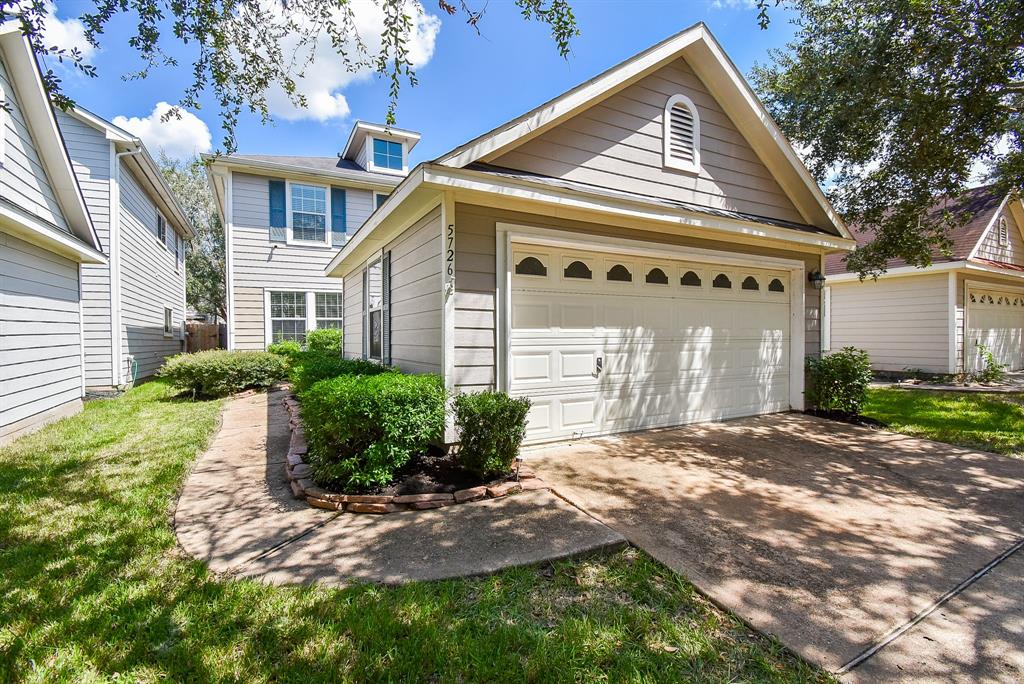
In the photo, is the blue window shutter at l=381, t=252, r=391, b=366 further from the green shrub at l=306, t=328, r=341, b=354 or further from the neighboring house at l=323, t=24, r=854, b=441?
the green shrub at l=306, t=328, r=341, b=354

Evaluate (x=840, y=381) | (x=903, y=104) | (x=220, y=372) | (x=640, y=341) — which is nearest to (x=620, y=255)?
(x=640, y=341)

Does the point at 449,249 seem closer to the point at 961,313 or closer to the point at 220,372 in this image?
the point at 220,372

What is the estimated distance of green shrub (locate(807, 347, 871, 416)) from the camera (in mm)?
7211

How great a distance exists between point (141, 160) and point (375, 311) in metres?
7.88

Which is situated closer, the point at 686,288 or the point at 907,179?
the point at 686,288

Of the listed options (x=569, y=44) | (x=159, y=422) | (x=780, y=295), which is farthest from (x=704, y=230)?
(x=159, y=422)

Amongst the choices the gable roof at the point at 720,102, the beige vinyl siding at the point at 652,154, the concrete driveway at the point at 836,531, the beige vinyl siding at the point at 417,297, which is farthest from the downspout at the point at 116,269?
the concrete driveway at the point at 836,531

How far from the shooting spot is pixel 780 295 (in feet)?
24.7

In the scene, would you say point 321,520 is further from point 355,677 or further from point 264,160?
point 264,160

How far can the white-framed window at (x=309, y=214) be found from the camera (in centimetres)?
1301

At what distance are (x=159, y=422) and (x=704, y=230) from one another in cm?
852

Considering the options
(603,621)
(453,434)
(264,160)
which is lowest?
(603,621)

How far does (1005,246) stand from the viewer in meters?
14.1

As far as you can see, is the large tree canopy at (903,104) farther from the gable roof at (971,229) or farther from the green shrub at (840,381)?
the green shrub at (840,381)
